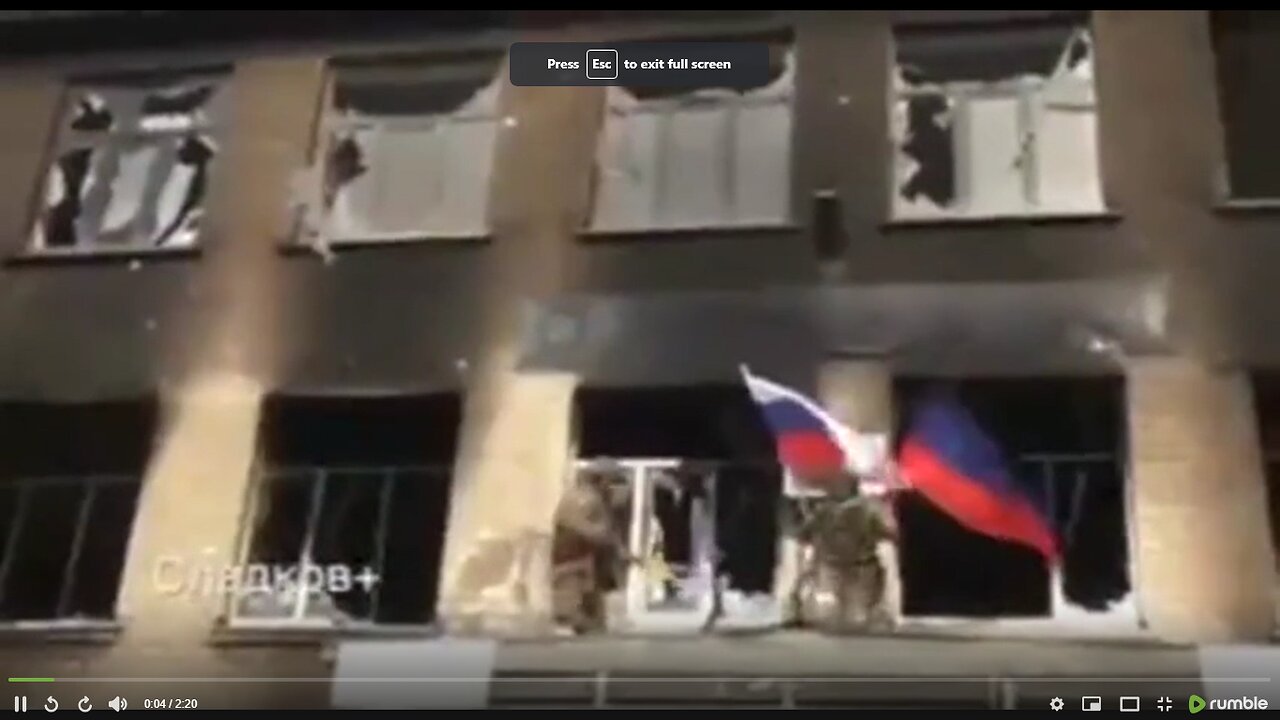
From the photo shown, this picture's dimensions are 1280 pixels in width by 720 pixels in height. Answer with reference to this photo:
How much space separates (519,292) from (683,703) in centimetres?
49

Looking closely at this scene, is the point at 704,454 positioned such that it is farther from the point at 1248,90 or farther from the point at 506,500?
the point at 1248,90

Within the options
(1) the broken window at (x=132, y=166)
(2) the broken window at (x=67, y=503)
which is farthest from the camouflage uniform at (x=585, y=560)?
(1) the broken window at (x=132, y=166)

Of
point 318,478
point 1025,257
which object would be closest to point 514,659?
point 318,478

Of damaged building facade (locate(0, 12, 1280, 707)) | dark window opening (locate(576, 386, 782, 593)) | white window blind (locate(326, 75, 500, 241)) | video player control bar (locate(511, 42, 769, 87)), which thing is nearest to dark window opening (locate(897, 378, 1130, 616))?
damaged building facade (locate(0, 12, 1280, 707))

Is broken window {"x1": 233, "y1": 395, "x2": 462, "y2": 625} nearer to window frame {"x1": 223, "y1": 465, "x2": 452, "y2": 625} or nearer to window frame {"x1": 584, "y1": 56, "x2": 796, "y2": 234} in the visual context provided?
window frame {"x1": 223, "y1": 465, "x2": 452, "y2": 625}

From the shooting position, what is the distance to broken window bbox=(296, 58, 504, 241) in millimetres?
1905

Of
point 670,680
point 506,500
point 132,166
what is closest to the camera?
point 670,680

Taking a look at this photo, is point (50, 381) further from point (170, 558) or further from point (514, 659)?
point (514, 659)

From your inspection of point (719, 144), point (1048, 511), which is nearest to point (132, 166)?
point (719, 144)

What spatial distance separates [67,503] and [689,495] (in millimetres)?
664

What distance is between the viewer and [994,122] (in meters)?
1.92

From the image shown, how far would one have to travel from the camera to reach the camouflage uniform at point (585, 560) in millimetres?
1695

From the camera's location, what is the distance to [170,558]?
5.75 feet

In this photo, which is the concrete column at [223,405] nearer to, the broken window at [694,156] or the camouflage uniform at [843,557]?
the broken window at [694,156]
